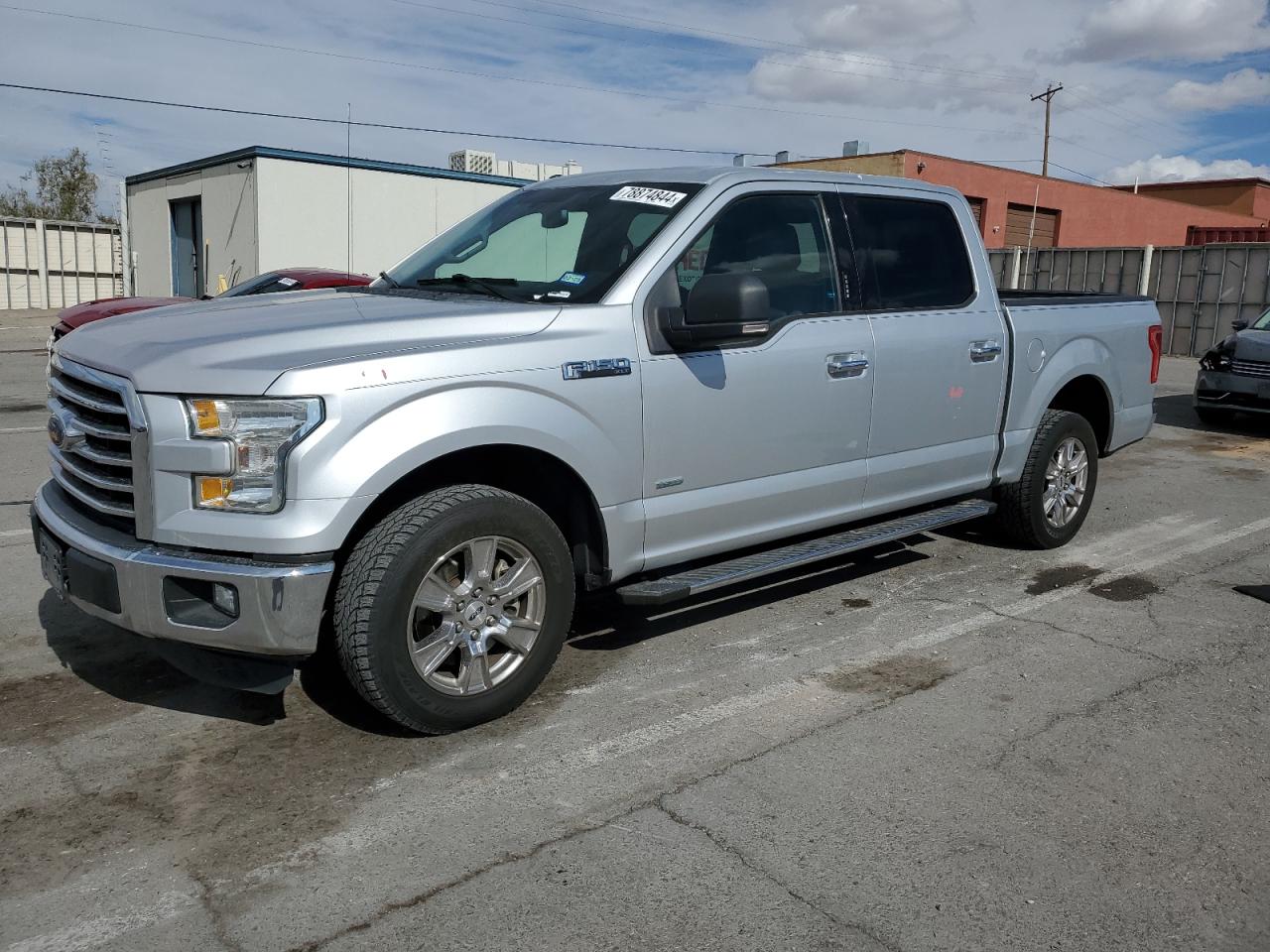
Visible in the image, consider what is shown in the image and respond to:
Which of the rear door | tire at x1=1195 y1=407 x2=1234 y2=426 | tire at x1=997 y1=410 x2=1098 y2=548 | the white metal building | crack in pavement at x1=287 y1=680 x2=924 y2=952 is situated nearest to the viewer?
crack in pavement at x1=287 y1=680 x2=924 y2=952

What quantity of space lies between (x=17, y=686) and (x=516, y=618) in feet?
6.47

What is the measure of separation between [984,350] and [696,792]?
310 cm

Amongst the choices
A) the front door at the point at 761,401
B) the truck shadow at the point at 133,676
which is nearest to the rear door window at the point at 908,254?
the front door at the point at 761,401

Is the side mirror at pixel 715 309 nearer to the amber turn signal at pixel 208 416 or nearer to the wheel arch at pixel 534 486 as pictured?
the wheel arch at pixel 534 486

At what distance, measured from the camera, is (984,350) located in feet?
18.3

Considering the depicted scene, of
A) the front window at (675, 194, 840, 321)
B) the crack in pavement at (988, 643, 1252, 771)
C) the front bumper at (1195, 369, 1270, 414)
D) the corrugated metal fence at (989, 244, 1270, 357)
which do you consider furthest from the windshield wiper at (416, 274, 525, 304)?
the corrugated metal fence at (989, 244, 1270, 357)

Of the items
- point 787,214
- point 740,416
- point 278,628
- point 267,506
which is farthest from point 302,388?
point 787,214

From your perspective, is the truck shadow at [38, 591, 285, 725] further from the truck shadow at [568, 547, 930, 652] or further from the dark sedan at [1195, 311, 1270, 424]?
the dark sedan at [1195, 311, 1270, 424]

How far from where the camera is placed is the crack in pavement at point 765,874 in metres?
2.77

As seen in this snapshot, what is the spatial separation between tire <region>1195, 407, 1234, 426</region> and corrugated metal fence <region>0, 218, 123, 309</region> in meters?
29.5

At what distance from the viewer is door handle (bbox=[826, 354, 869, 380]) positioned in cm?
475

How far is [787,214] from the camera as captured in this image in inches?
190

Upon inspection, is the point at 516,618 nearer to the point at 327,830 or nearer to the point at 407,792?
the point at 407,792

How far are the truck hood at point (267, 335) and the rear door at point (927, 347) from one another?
1865 mm
